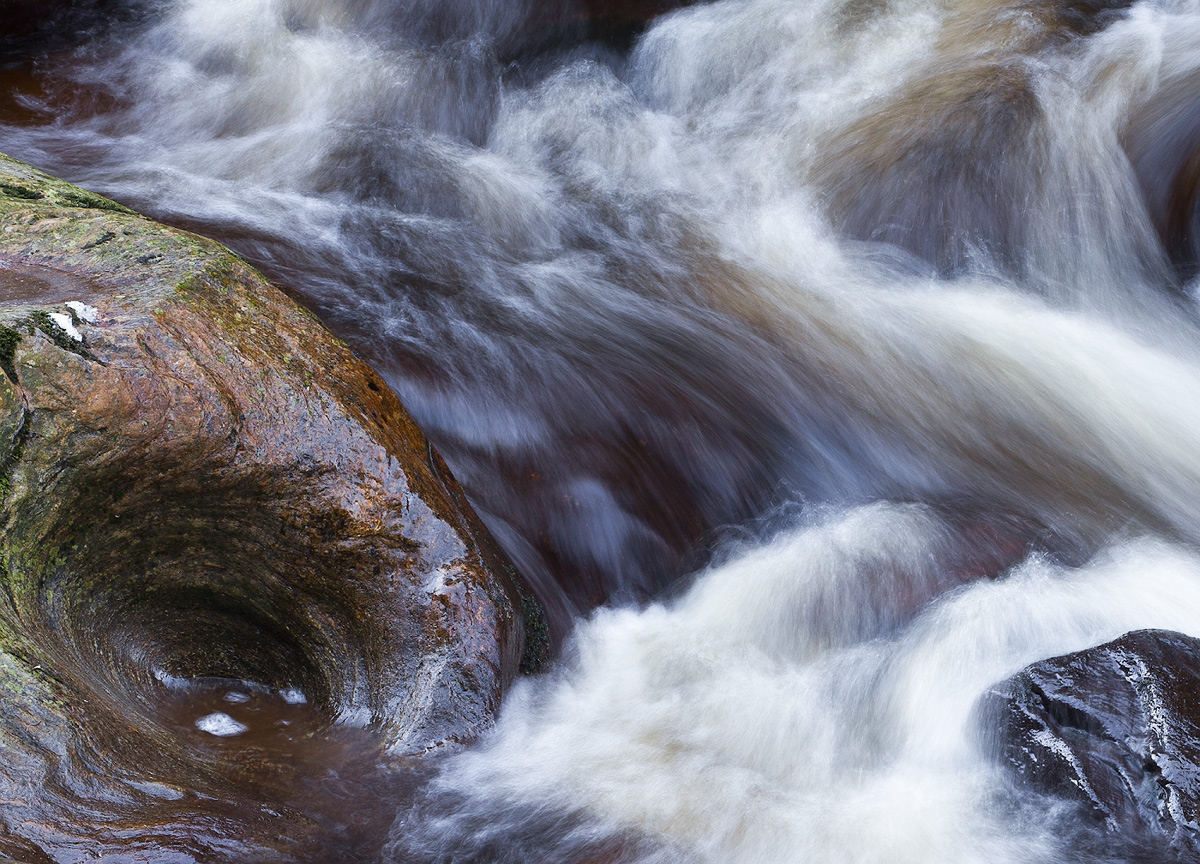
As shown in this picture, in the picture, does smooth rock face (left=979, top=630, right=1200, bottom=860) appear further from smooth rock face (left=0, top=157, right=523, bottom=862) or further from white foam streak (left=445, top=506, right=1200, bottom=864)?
smooth rock face (left=0, top=157, right=523, bottom=862)

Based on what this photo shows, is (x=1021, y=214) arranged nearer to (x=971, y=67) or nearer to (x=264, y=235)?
(x=971, y=67)

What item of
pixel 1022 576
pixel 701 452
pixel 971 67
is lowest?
pixel 1022 576

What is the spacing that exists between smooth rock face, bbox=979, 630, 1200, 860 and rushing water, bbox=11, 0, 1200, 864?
0.38ft

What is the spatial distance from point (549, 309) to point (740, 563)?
215 cm

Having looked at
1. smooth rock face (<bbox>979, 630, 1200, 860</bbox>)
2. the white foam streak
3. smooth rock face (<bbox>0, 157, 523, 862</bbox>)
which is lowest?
the white foam streak

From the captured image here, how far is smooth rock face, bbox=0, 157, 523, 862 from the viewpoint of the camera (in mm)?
2840

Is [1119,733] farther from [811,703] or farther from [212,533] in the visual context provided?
[212,533]

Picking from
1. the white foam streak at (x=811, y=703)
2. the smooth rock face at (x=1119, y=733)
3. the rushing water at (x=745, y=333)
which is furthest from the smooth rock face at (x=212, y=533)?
the smooth rock face at (x=1119, y=733)

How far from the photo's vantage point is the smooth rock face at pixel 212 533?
2.84 metres

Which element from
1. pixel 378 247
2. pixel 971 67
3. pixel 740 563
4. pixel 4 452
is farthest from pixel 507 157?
pixel 4 452

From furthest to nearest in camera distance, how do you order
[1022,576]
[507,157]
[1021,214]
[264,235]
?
[507,157] < [1021,214] < [264,235] < [1022,576]

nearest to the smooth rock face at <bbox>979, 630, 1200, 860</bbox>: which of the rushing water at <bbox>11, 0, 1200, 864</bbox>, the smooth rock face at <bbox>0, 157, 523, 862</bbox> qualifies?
the rushing water at <bbox>11, 0, 1200, 864</bbox>

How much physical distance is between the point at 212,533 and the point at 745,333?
348 cm

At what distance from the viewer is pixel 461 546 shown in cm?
345
